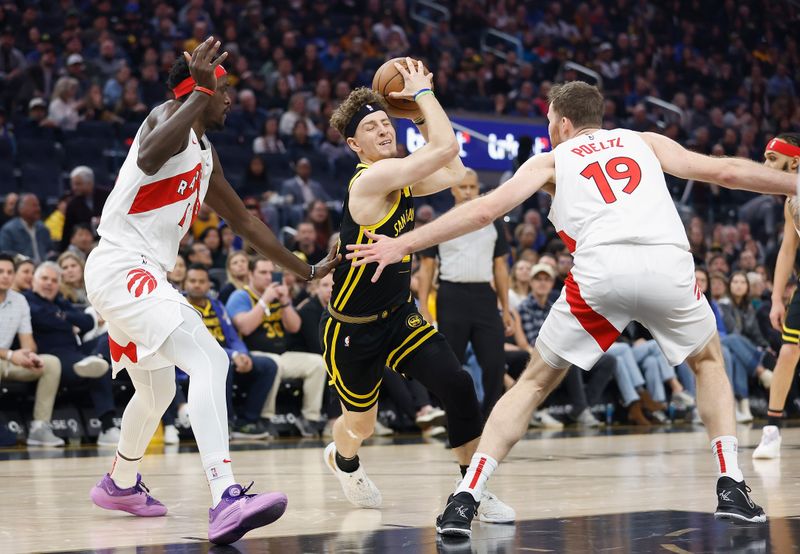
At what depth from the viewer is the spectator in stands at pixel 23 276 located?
909 cm

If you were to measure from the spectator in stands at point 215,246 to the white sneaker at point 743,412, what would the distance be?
18.1ft

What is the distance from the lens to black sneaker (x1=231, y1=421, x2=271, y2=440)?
959 cm

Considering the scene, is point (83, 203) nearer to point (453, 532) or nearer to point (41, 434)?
point (41, 434)

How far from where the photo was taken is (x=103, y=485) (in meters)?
4.98

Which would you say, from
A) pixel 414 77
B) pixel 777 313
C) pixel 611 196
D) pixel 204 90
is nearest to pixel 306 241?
pixel 777 313

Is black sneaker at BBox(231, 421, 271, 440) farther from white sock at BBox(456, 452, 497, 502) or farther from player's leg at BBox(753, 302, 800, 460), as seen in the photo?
white sock at BBox(456, 452, 497, 502)

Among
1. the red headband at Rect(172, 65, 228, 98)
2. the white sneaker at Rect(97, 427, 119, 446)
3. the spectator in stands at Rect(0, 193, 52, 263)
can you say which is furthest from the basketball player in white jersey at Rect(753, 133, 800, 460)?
the spectator in stands at Rect(0, 193, 52, 263)

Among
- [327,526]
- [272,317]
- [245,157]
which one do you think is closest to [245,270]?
[272,317]

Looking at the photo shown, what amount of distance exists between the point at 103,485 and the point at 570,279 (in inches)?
86.0

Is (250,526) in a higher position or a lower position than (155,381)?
lower

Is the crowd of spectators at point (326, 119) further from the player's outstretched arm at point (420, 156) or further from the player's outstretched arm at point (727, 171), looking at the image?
the player's outstretched arm at point (727, 171)

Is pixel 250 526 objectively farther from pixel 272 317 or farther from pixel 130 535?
pixel 272 317

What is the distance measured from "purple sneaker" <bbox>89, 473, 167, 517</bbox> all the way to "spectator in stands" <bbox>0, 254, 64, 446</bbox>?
3.87 m

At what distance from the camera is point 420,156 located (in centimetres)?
461
